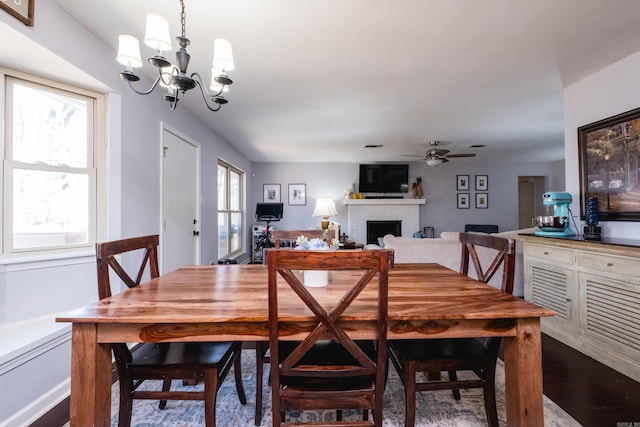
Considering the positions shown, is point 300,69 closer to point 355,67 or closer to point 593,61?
point 355,67

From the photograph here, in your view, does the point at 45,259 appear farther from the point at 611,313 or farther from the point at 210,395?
the point at 611,313

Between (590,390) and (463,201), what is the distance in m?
5.70

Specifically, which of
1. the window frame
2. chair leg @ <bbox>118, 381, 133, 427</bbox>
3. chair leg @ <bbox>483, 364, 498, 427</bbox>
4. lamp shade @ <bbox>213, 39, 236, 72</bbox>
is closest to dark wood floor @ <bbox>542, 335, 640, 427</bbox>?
chair leg @ <bbox>483, 364, 498, 427</bbox>

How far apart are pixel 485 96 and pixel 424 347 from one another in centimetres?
280

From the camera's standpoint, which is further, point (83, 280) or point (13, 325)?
point (83, 280)

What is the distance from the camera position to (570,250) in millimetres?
2375

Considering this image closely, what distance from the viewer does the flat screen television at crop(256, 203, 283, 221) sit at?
21.2 ft

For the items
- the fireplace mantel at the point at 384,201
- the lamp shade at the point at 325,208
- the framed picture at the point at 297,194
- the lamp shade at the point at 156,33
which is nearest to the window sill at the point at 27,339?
the lamp shade at the point at 156,33

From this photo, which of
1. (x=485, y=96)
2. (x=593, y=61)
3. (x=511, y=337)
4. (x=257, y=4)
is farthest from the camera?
(x=485, y=96)

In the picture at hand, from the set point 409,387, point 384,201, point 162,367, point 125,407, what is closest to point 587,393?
point 409,387

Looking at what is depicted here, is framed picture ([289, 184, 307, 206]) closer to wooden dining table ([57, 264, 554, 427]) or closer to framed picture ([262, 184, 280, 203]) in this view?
framed picture ([262, 184, 280, 203])

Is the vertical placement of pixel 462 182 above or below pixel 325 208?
above

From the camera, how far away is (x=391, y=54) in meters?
2.22

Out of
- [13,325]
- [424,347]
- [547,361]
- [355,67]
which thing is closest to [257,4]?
[355,67]
